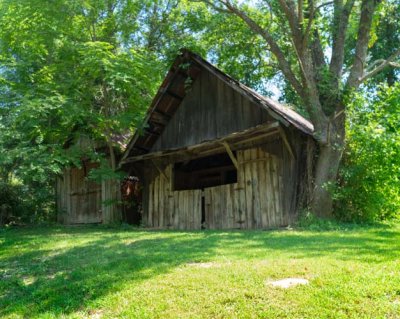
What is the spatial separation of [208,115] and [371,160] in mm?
5148

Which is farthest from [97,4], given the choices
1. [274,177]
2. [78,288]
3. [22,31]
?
[78,288]

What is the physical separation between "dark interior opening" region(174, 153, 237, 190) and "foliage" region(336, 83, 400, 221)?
517cm

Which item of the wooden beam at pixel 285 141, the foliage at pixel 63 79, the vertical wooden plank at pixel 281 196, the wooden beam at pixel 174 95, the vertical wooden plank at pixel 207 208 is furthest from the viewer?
the wooden beam at pixel 174 95

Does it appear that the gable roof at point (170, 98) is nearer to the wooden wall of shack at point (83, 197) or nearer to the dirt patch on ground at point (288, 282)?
the wooden wall of shack at point (83, 197)

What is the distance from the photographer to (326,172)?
11227mm

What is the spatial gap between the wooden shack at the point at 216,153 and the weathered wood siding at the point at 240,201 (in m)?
0.03

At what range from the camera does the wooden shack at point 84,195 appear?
658 inches

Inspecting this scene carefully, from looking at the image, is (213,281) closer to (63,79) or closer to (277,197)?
(277,197)

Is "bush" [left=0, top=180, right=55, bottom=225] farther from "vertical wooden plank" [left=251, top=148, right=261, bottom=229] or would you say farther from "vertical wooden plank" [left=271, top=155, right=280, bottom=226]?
"vertical wooden plank" [left=271, top=155, right=280, bottom=226]

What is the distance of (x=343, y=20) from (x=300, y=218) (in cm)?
555

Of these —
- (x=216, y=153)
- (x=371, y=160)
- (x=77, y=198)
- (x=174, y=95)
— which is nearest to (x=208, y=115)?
(x=216, y=153)

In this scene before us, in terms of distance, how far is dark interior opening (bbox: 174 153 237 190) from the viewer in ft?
51.9

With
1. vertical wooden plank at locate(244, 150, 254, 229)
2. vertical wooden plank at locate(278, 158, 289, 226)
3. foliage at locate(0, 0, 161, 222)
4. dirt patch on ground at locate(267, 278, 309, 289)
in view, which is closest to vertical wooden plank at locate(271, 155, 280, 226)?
vertical wooden plank at locate(278, 158, 289, 226)

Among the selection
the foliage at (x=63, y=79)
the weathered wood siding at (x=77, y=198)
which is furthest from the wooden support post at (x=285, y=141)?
the weathered wood siding at (x=77, y=198)
